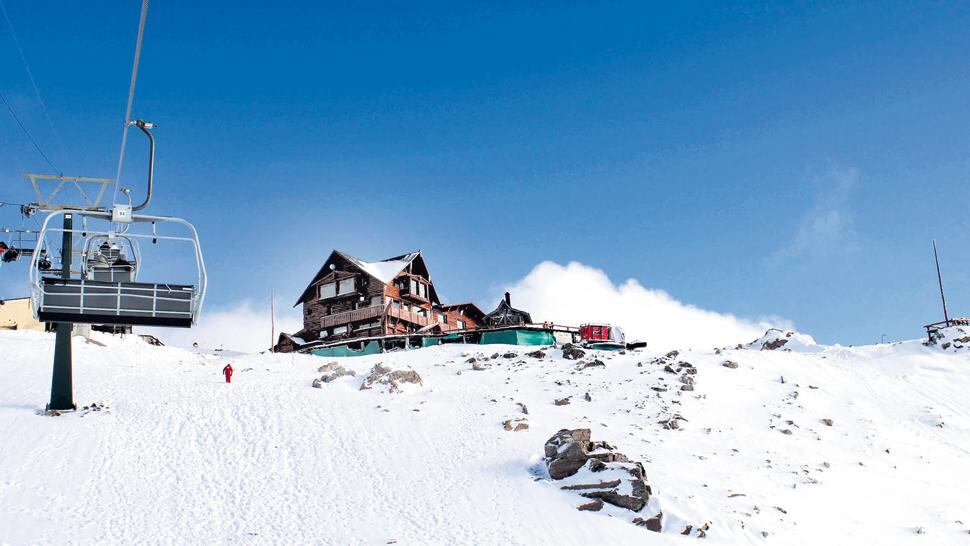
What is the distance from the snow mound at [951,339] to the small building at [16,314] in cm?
6253

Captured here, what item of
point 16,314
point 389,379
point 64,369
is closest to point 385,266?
A: point 16,314

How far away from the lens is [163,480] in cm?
2288

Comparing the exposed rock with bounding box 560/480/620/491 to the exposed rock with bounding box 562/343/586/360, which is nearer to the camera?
the exposed rock with bounding box 560/480/620/491

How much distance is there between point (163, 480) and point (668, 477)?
1556cm

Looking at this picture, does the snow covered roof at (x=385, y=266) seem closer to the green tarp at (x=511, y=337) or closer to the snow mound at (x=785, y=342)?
the green tarp at (x=511, y=337)

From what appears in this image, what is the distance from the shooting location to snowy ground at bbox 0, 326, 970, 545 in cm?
2031

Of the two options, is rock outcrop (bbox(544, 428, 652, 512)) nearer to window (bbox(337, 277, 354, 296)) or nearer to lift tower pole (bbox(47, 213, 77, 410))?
lift tower pole (bbox(47, 213, 77, 410))

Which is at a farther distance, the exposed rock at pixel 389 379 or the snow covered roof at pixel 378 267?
the snow covered roof at pixel 378 267

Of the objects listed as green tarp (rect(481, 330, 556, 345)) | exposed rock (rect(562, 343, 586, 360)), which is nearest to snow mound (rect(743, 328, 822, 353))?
exposed rock (rect(562, 343, 586, 360))

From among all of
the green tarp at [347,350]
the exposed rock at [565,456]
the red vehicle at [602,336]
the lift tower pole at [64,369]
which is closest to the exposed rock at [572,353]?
the red vehicle at [602,336]

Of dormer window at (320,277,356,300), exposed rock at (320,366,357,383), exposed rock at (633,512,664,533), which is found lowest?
exposed rock at (633,512,664,533)

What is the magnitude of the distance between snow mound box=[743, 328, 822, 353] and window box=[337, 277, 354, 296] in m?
34.0

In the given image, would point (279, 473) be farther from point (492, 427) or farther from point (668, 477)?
point (668, 477)

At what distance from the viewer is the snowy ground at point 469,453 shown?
66.6ft
